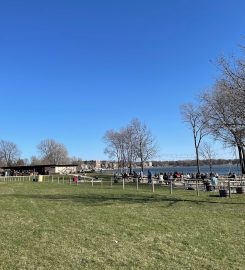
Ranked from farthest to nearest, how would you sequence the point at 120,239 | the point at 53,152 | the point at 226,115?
the point at 53,152, the point at 226,115, the point at 120,239

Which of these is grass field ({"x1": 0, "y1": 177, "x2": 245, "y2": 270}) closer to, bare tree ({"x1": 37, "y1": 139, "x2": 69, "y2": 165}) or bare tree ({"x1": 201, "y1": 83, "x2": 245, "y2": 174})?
bare tree ({"x1": 201, "y1": 83, "x2": 245, "y2": 174})

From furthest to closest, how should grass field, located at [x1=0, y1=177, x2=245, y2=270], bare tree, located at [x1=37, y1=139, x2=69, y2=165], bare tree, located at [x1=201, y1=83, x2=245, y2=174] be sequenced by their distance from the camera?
bare tree, located at [x1=37, y1=139, x2=69, y2=165] → bare tree, located at [x1=201, y1=83, x2=245, y2=174] → grass field, located at [x1=0, y1=177, x2=245, y2=270]

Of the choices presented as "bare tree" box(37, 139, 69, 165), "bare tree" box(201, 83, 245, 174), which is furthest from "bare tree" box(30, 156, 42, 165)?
"bare tree" box(201, 83, 245, 174)

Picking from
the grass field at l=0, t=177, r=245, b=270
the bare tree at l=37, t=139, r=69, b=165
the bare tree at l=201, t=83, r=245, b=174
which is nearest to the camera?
the grass field at l=0, t=177, r=245, b=270

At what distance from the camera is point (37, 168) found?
364 ft

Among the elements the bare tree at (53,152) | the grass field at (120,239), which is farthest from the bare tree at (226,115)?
the bare tree at (53,152)

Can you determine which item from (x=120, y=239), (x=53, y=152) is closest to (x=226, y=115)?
(x=120, y=239)

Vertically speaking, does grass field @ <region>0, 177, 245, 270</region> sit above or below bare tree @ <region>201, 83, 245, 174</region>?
below

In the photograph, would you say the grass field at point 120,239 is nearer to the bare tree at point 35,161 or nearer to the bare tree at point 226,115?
the bare tree at point 226,115

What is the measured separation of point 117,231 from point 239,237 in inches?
133

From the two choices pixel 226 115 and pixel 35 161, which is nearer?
pixel 226 115

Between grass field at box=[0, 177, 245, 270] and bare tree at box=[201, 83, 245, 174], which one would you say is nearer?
grass field at box=[0, 177, 245, 270]

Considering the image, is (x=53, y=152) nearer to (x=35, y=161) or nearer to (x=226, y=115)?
(x=35, y=161)

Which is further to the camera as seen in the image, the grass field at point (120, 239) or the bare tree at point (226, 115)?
the bare tree at point (226, 115)
